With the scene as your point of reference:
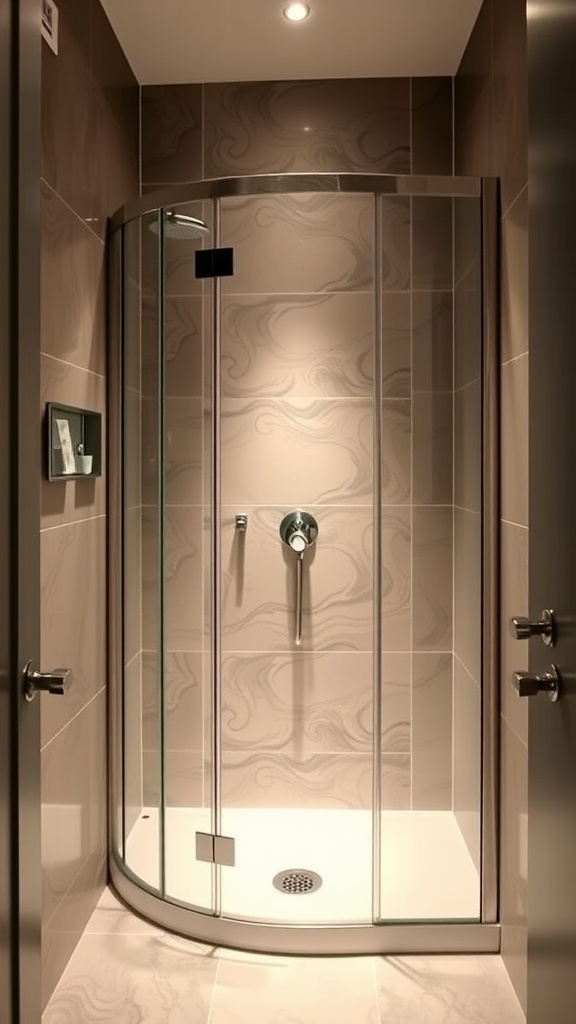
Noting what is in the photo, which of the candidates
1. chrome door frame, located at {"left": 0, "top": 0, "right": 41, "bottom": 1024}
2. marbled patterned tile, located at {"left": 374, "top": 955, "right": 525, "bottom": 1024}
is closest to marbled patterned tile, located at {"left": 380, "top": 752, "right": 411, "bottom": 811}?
marbled patterned tile, located at {"left": 374, "top": 955, "right": 525, "bottom": 1024}

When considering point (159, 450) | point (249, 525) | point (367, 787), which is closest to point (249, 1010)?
point (367, 787)

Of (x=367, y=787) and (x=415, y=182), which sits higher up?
(x=415, y=182)

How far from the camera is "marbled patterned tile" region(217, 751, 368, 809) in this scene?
7.39ft

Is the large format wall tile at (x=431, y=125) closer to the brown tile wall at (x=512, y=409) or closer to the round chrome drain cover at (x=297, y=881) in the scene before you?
the brown tile wall at (x=512, y=409)

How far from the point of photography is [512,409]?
1.86 metres

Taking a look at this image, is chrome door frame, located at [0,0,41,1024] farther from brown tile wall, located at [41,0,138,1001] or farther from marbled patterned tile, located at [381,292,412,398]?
marbled patterned tile, located at [381,292,412,398]

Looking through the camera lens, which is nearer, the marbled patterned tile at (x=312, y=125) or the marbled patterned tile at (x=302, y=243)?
the marbled patterned tile at (x=302, y=243)

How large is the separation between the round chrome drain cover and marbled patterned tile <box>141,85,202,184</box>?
226 cm

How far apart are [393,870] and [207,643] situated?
0.79 m

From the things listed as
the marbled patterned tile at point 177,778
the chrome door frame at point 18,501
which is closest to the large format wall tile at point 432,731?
the marbled patterned tile at point 177,778

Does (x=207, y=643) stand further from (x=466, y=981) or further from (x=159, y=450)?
(x=466, y=981)

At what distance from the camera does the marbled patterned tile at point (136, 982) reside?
66.6 inches

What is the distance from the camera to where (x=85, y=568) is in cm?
202

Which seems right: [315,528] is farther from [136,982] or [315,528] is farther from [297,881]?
[136,982]
